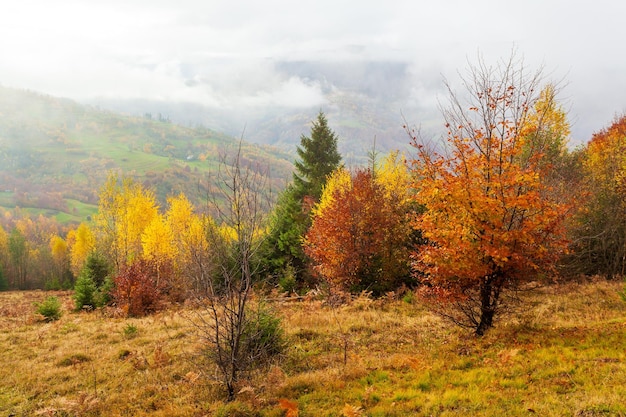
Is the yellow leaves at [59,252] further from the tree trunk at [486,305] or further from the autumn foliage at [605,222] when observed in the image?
the autumn foliage at [605,222]

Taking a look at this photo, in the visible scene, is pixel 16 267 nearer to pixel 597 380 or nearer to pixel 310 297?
pixel 310 297

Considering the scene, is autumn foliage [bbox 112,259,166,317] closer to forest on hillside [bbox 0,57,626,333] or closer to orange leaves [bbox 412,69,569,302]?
forest on hillside [bbox 0,57,626,333]

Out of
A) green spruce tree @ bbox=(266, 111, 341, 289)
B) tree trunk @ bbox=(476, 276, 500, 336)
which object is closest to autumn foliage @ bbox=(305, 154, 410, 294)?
green spruce tree @ bbox=(266, 111, 341, 289)

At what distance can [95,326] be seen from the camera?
16406 millimetres

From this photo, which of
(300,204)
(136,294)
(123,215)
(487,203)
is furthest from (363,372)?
(123,215)

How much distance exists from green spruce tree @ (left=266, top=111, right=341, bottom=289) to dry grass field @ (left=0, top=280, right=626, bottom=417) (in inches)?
552

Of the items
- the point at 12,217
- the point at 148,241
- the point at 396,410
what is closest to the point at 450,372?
the point at 396,410

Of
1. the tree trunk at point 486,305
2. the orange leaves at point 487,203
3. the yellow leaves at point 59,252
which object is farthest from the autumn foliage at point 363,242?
the yellow leaves at point 59,252

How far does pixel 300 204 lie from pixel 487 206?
964 inches

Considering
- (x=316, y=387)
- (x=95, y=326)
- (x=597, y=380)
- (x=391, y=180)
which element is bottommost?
(x=95, y=326)

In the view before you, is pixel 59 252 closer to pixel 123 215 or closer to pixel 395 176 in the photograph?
pixel 123 215

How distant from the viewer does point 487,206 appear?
9.16 m

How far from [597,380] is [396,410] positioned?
155 inches

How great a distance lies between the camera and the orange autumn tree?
30.4 ft
